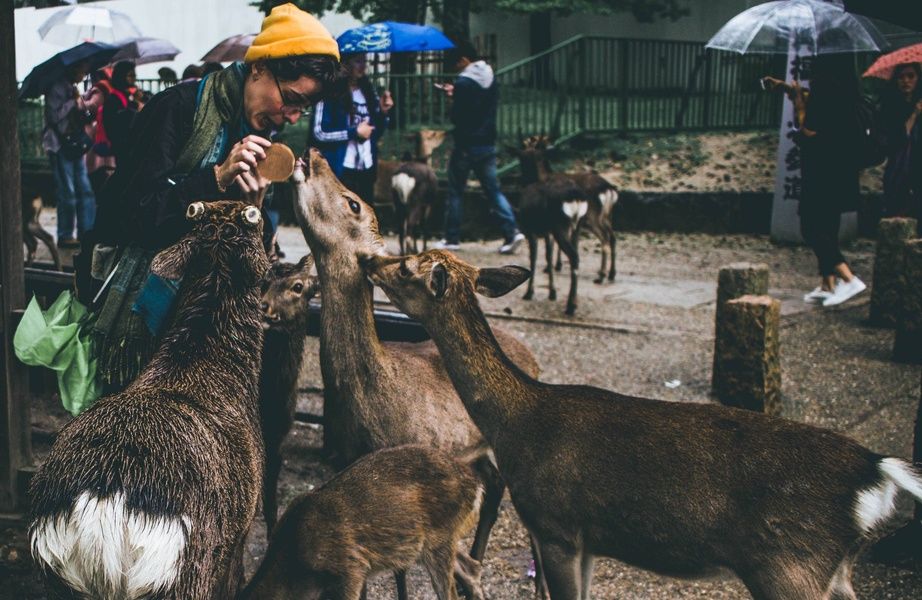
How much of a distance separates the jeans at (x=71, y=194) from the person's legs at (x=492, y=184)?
14.8 ft

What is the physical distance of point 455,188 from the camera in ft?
43.4

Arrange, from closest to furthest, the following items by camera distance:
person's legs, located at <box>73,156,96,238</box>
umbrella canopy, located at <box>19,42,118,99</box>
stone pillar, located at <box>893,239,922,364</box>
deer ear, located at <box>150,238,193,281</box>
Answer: deer ear, located at <box>150,238,193,281</box>, stone pillar, located at <box>893,239,922,364</box>, umbrella canopy, located at <box>19,42,118,99</box>, person's legs, located at <box>73,156,96,238</box>

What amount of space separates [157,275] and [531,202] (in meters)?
7.34

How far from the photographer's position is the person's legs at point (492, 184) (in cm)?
1277

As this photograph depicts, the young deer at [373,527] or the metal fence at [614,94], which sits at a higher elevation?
the metal fence at [614,94]

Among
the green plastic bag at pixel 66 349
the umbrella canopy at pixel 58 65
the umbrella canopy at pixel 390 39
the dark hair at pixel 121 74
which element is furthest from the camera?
the umbrella canopy at pixel 390 39

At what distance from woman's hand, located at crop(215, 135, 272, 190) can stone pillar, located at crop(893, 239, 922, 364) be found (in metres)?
5.76

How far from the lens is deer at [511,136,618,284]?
11.5 meters

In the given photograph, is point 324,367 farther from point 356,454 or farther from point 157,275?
point 157,275

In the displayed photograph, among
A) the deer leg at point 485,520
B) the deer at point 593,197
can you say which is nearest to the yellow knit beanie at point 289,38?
the deer leg at point 485,520

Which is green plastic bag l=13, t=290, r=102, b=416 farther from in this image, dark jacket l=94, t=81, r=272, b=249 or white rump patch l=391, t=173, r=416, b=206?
white rump patch l=391, t=173, r=416, b=206

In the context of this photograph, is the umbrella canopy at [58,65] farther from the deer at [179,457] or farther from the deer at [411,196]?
the deer at [179,457]

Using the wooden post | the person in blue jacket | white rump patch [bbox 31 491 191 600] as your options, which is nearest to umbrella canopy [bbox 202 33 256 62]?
the person in blue jacket

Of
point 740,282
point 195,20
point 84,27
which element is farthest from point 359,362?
point 195,20
